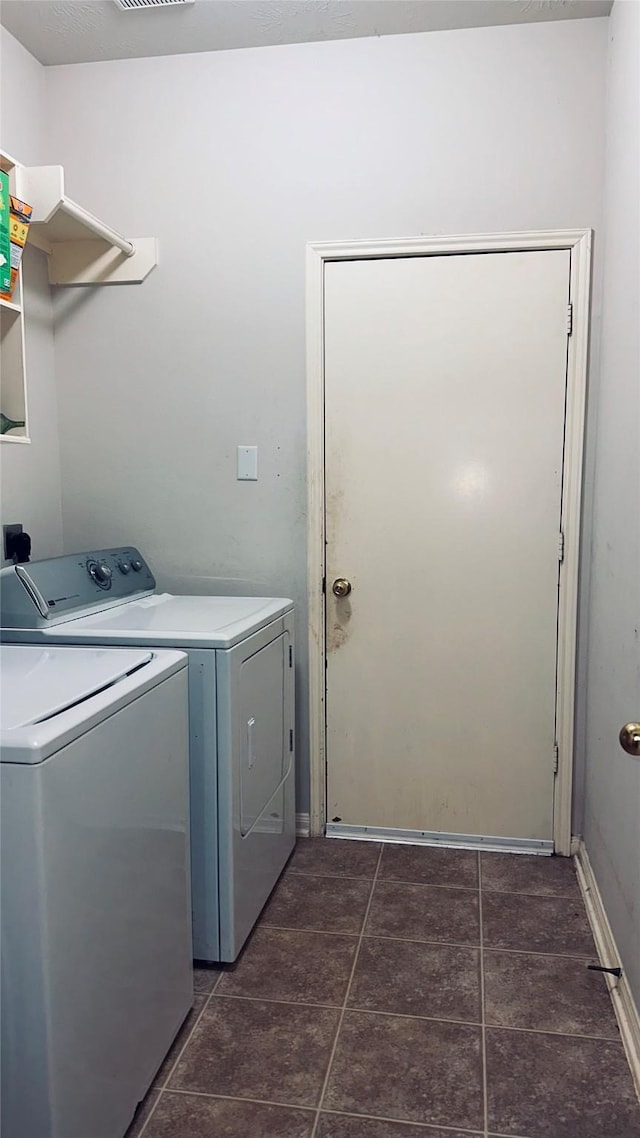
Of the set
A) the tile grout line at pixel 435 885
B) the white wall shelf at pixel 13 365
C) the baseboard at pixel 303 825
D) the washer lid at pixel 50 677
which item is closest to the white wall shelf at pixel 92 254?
the white wall shelf at pixel 13 365

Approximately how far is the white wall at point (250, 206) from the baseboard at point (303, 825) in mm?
94

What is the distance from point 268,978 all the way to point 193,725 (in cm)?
66

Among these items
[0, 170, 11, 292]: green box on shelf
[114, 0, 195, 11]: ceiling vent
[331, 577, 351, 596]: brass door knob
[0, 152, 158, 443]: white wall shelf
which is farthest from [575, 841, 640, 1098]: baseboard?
[114, 0, 195, 11]: ceiling vent

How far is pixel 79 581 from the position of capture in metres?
2.16

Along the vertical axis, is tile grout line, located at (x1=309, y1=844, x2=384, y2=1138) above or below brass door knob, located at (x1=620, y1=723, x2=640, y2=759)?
below

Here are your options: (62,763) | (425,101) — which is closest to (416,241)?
(425,101)

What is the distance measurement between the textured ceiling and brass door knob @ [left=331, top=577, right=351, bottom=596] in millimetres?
1753

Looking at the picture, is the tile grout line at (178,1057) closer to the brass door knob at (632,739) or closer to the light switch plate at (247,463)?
the brass door knob at (632,739)

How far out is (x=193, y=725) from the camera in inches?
72.5

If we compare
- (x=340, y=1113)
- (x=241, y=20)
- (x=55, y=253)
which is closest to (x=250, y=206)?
(x=241, y=20)

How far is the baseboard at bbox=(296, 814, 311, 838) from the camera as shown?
2.68m

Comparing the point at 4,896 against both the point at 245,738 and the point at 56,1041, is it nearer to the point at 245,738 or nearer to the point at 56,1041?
the point at 56,1041

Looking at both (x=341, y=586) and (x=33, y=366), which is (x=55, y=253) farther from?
(x=341, y=586)

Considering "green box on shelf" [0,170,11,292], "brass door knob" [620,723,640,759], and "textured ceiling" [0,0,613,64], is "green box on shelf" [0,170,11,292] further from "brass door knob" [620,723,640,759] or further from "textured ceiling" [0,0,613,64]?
"brass door knob" [620,723,640,759]
